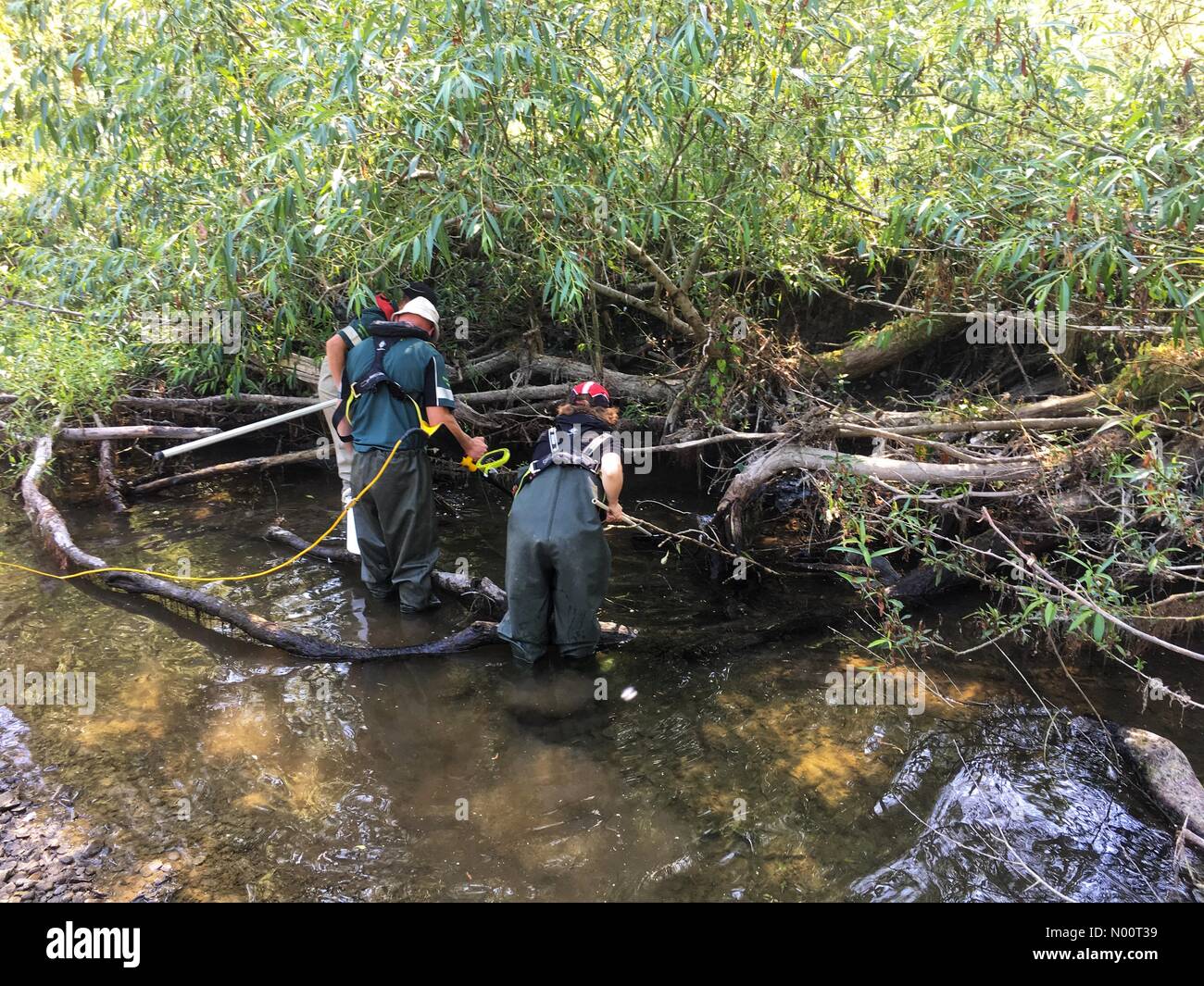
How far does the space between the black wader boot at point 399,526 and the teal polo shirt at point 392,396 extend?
0.30 feet

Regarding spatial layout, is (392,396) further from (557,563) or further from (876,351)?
(876,351)

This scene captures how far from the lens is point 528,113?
4.20 m

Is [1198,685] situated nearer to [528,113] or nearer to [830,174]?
[830,174]

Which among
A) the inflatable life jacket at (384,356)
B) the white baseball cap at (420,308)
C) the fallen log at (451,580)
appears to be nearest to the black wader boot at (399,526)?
the fallen log at (451,580)

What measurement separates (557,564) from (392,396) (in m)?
1.56

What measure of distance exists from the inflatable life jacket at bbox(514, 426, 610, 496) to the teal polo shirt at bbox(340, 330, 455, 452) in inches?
34.4

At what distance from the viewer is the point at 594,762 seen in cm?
360

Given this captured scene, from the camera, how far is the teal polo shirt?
4711mm

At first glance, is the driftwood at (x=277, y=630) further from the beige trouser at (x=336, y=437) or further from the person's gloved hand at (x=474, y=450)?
the beige trouser at (x=336, y=437)

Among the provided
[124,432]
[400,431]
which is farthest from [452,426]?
[124,432]

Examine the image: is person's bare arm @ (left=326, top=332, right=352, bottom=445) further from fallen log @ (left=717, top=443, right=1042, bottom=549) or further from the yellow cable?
fallen log @ (left=717, top=443, right=1042, bottom=549)

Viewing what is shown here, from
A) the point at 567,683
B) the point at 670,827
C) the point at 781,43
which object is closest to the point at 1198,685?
the point at 670,827

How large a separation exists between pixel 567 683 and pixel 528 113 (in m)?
3.06

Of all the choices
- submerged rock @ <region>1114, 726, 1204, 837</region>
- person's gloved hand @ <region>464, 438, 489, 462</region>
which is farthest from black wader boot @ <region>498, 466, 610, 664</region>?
submerged rock @ <region>1114, 726, 1204, 837</region>
